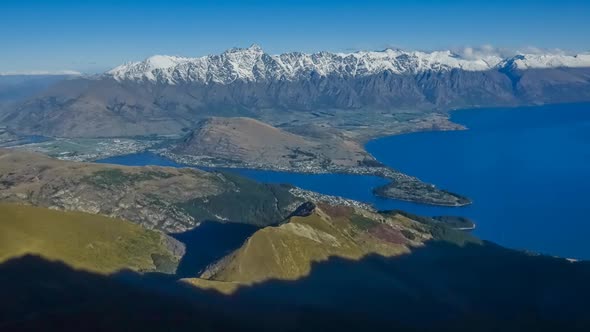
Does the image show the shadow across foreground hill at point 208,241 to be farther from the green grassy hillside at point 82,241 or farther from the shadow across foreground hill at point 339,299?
the shadow across foreground hill at point 339,299

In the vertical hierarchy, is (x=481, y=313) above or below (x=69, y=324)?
below

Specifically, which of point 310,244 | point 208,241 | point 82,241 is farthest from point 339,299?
point 208,241

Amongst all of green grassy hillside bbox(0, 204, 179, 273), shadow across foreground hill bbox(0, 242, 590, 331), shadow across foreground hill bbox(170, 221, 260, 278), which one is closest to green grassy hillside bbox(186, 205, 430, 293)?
shadow across foreground hill bbox(0, 242, 590, 331)

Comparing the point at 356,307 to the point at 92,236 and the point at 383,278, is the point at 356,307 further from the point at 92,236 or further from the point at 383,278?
the point at 92,236

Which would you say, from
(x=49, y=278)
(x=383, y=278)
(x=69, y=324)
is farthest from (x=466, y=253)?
(x=69, y=324)

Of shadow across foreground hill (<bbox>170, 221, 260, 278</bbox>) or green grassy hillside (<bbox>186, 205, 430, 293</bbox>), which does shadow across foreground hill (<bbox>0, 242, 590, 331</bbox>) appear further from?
shadow across foreground hill (<bbox>170, 221, 260, 278</bbox>)

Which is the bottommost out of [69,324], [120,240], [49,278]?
[120,240]

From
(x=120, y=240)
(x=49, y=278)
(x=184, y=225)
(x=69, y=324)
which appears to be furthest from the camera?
(x=184, y=225)
